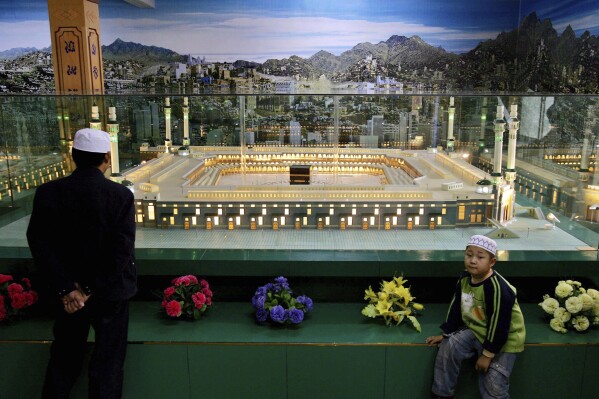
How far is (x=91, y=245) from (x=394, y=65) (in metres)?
12.2

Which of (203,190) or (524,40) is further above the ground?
(524,40)

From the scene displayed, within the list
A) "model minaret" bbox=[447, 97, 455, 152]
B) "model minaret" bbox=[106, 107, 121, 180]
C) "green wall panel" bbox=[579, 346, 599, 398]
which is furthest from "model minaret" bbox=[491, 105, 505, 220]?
"model minaret" bbox=[106, 107, 121, 180]

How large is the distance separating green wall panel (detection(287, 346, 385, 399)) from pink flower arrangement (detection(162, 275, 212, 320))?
575mm

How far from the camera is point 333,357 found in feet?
9.07

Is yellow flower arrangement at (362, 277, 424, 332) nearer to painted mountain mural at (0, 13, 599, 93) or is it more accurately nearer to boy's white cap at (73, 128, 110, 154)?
boy's white cap at (73, 128, 110, 154)

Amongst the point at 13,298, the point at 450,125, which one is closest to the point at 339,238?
the point at 13,298

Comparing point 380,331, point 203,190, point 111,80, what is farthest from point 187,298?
point 111,80

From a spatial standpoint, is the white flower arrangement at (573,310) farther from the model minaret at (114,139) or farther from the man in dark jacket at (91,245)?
the model minaret at (114,139)

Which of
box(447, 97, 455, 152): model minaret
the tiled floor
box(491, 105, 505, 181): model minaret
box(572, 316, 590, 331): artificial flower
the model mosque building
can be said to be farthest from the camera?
box(447, 97, 455, 152): model minaret

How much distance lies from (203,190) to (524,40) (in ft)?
32.3

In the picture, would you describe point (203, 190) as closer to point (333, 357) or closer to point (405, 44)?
point (333, 357)

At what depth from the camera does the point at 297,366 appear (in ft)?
9.07

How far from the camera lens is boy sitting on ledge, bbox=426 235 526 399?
96.8 inches

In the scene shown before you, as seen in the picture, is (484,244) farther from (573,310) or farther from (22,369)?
(22,369)
